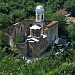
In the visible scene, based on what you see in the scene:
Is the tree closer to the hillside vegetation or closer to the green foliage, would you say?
the green foliage

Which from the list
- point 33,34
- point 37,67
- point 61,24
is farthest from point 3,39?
point 37,67

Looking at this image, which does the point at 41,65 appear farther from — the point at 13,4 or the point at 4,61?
the point at 13,4

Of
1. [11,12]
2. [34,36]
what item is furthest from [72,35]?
[11,12]

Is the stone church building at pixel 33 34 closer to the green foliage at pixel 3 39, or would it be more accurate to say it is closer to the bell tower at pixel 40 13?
the bell tower at pixel 40 13

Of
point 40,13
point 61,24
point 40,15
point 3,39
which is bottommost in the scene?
point 61,24

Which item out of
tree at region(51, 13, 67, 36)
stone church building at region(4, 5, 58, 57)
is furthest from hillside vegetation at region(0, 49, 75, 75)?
tree at region(51, 13, 67, 36)

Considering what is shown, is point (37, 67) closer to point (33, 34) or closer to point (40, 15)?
point (33, 34)

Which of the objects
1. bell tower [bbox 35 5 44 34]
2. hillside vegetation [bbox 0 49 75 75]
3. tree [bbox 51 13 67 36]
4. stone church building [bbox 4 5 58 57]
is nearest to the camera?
hillside vegetation [bbox 0 49 75 75]

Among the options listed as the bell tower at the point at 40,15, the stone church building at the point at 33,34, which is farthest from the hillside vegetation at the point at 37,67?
the bell tower at the point at 40,15

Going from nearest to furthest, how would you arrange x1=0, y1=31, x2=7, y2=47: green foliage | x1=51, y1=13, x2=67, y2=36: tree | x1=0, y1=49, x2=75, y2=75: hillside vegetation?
x1=0, y1=49, x2=75, y2=75: hillside vegetation < x1=0, y1=31, x2=7, y2=47: green foliage < x1=51, y1=13, x2=67, y2=36: tree
